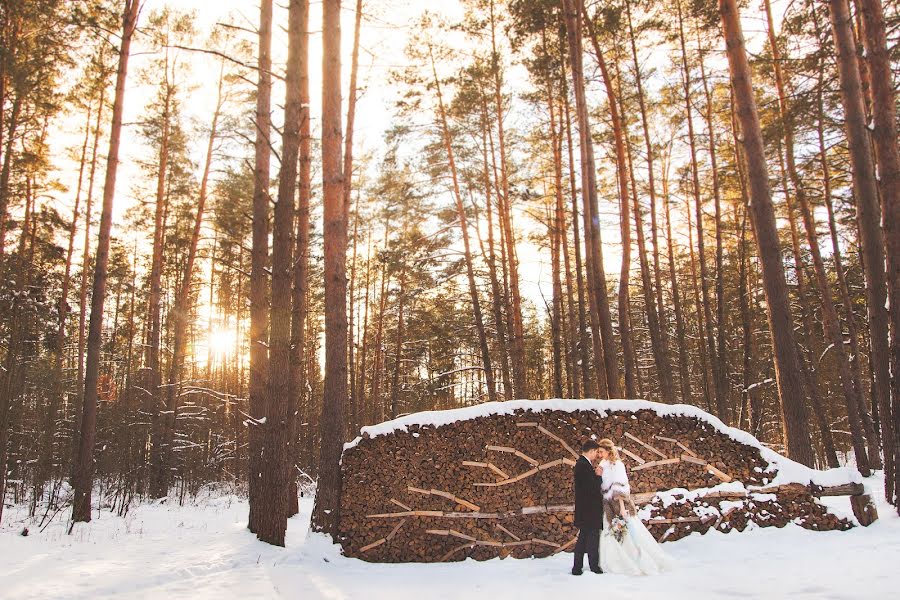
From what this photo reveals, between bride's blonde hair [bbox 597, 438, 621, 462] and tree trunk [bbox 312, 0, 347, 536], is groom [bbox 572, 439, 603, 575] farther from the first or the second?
tree trunk [bbox 312, 0, 347, 536]

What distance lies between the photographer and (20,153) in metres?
12.4

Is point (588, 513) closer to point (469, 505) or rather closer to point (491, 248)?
point (469, 505)

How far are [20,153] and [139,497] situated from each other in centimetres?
848

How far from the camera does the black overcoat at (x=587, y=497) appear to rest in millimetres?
5848

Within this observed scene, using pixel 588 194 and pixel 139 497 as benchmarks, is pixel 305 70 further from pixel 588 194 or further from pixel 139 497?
pixel 139 497

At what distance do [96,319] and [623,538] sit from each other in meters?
9.31

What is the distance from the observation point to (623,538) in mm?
5875

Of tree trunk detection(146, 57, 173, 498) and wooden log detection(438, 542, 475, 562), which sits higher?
tree trunk detection(146, 57, 173, 498)


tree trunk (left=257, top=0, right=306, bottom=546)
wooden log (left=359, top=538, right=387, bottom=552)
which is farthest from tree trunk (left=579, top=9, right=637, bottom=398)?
wooden log (left=359, top=538, right=387, bottom=552)

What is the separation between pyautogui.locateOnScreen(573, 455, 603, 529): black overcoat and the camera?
19.2 ft

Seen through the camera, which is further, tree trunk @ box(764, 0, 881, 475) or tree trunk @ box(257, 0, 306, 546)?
tree trunk @ box(764, 0, 881, 475)

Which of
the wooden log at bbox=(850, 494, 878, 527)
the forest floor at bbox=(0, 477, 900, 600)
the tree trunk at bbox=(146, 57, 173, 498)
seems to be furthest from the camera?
the tree trunk at bbox=(146, 57, 173, 498)

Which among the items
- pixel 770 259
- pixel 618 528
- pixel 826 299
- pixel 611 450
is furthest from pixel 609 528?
pixel 826 299

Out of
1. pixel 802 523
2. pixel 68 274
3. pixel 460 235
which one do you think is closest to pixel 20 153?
pixel 68 274
